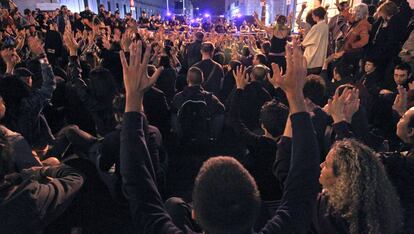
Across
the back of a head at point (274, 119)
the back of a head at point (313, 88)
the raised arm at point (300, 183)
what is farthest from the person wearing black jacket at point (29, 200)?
the back of a head at point (313, 88)

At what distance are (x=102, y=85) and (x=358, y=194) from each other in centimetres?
338

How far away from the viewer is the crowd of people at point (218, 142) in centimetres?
154

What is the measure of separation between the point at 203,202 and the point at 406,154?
219 centimetres

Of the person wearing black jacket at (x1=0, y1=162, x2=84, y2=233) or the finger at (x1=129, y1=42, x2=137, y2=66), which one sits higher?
the finger at (x1=129, y1=42, x2=137, y2=66)

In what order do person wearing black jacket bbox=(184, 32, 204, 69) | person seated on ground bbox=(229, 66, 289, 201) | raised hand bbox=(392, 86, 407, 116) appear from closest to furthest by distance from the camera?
person seated on ground bbox=(229, 66, 289, 201) < raised hand bbox=(392, 86, 407, 116) < person wearing black jacket bbox=(184, 32, 204, 69)

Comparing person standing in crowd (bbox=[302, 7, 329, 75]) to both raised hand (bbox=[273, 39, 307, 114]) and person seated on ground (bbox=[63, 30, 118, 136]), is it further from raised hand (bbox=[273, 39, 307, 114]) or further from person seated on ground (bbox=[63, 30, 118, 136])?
raised hand (bbox=[273, 39, 307, 114])

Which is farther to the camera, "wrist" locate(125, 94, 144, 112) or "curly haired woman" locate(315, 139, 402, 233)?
"curly haired woman" locate(315, 139, 402, 233)

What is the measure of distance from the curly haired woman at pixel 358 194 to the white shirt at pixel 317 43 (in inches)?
196

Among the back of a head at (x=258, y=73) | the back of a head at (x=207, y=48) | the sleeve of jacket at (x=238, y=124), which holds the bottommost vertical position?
the sleeve of jacket at (x=238, y=124)

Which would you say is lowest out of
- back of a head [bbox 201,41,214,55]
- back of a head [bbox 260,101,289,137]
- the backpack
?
the backpack

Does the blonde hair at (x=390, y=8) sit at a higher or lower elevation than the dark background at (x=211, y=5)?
lower

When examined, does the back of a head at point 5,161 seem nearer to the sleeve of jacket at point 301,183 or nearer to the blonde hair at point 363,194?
the sleeve of jacket at point 301,183

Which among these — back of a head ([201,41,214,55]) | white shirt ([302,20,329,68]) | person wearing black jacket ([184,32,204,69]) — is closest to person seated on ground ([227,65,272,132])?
back of a head ([201,41,214,55])

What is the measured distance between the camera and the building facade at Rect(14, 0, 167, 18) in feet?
75.7
